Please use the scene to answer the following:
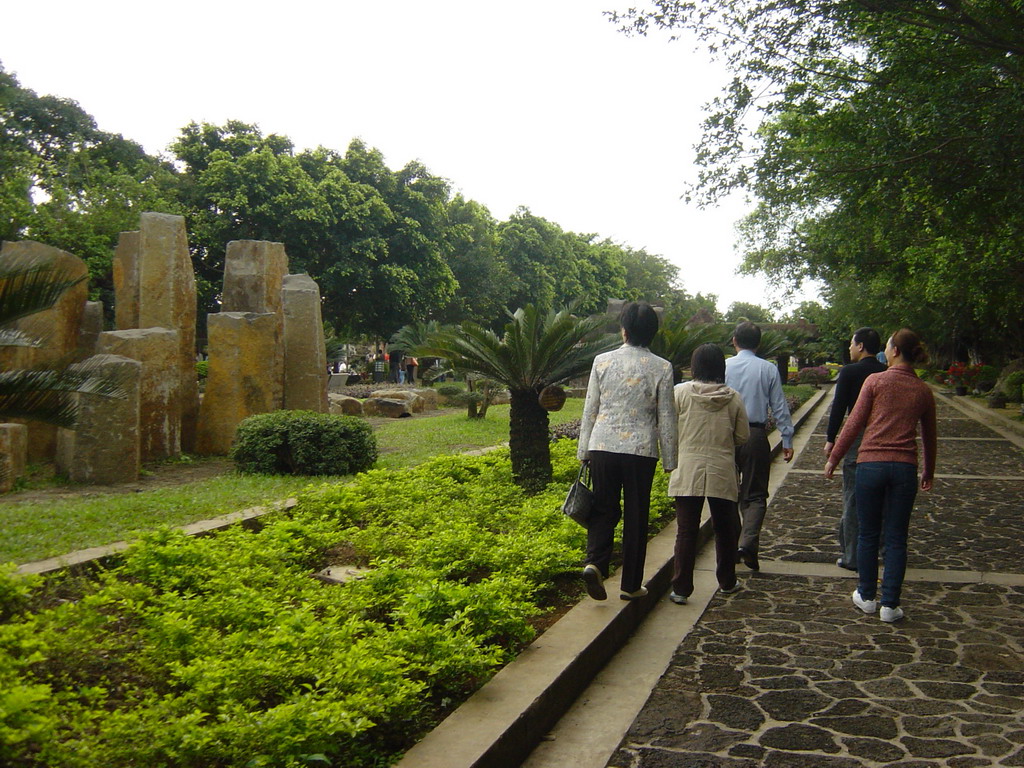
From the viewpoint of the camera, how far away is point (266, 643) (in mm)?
3934

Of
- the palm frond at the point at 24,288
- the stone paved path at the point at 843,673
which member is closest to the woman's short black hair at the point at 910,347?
the stone paved path at the point at 843,673

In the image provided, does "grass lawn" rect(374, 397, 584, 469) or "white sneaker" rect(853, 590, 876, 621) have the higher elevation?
"grass lawn" rect(374, 397, 584, 469)

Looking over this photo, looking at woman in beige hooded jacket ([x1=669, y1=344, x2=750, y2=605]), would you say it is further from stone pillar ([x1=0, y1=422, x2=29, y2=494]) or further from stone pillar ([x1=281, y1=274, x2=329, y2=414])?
stone pillar ([x1=281, y1=274, x2=329, y2=414])

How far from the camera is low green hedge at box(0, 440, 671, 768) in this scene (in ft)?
10.2

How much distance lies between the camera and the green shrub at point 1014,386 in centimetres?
2558

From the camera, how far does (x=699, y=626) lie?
5496 mm

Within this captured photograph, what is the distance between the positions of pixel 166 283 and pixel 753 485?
9072 millimetres

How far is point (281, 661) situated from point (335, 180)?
31.5m

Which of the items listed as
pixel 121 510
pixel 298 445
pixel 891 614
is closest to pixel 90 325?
pixel 298 445

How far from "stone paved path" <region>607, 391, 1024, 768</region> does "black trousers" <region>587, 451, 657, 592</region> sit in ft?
2.00

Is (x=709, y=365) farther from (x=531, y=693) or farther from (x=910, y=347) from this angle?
(x=531, y=693)

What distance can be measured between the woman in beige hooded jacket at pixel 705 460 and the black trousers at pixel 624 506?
40 cm

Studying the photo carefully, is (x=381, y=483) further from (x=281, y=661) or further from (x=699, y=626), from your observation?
(x=281, y=661)

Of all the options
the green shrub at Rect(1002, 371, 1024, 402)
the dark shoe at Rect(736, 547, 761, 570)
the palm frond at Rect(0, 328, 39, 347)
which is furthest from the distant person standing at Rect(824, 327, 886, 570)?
the green shrub at Rect(1002, 371, 1024, 402)
